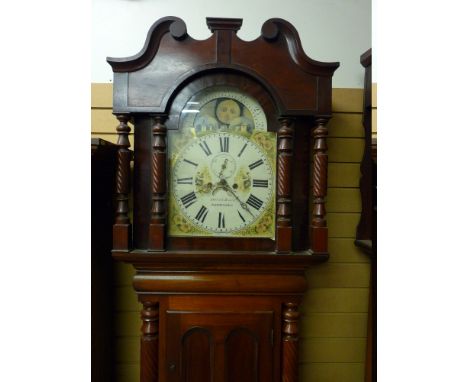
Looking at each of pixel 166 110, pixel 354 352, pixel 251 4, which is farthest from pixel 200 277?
pixel 251 4

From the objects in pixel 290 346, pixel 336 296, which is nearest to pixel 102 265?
pixel 290 346

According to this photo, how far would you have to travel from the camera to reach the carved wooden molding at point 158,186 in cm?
77

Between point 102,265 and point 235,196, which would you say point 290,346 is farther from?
point 102,265

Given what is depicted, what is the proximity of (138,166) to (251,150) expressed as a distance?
10.1 inches

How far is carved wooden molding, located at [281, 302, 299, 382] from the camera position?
→ 2.59 ft

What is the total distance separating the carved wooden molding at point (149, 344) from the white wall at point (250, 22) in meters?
0.60

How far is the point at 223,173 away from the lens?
2.60 feet

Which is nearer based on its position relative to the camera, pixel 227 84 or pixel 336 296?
pixel 227 84

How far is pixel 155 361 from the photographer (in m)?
0.79

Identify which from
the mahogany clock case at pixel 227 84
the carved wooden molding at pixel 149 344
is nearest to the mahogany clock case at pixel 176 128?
the mahogany clock case at pixel 227 84

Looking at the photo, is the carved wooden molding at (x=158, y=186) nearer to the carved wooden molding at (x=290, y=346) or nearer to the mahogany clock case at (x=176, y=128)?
the mahogany clock case at (x=176, y=128)

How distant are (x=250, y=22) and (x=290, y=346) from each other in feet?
2.64
